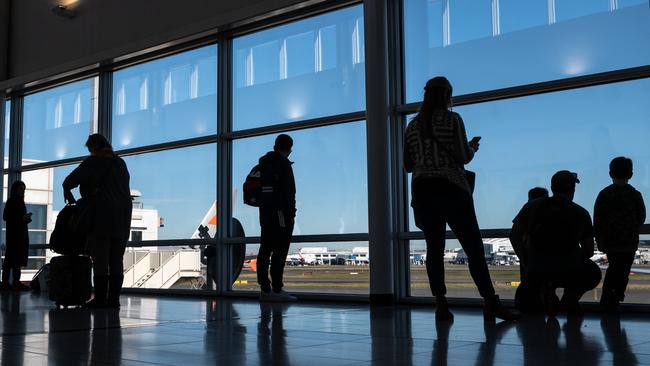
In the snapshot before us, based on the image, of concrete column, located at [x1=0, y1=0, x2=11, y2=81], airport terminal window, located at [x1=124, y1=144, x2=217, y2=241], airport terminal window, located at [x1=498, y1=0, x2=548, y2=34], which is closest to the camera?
airport terminal window, located at [x1=498, y1=0, x2=548, y2=34]

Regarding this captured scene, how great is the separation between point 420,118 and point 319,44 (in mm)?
3104

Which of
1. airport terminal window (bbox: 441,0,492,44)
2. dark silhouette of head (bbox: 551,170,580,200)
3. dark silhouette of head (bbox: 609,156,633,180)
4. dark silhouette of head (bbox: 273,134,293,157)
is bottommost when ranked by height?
dark silhouette of head (bbox: 551,170,580,200)

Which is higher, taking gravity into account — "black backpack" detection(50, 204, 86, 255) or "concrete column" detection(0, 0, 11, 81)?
"concrete column" detection(0, 0, 11, 81)

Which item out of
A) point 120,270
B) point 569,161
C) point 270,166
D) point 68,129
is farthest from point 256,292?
point 68,129

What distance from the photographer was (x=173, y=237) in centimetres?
762

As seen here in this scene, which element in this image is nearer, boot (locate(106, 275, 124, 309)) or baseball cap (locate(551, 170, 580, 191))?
baseball cap (locate(551, 170, 580, 191))

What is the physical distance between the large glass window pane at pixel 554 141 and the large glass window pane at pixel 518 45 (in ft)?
0.55

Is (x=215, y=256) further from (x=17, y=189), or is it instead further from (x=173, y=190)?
(x=17, y=189)

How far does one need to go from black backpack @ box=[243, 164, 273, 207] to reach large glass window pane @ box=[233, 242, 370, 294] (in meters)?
0.72

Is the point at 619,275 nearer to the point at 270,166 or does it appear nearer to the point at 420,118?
the point at 420,118

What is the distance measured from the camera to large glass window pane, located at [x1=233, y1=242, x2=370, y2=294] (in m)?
5.93

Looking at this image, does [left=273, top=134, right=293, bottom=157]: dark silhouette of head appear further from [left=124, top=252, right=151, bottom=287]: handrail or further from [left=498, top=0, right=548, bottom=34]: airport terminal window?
[left=124, top=252, right=151, bottom=287]: handrail

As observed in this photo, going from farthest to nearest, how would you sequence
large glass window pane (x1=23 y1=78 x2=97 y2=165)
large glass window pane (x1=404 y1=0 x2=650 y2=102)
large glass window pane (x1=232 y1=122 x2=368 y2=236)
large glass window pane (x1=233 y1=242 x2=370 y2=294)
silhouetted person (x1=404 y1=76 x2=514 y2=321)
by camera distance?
large glass window pane (x1=23 y1=78 x2=97 y2=165) < large glass window pane (x1=232 y1=122 x2=368 y2=236) < large glass window pane (x1=233 y1=242 x2=370 y2=294) < large glass window pane (x1=404 y1=0 x2=650 y2=102) < silhouetted person (x1=404 y1=76 x2=514 y2=321)

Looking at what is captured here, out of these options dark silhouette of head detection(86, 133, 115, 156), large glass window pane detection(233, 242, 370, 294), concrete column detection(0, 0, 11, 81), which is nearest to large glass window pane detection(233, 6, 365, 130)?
large glass window pane detection(233, 242, 370, 294)
